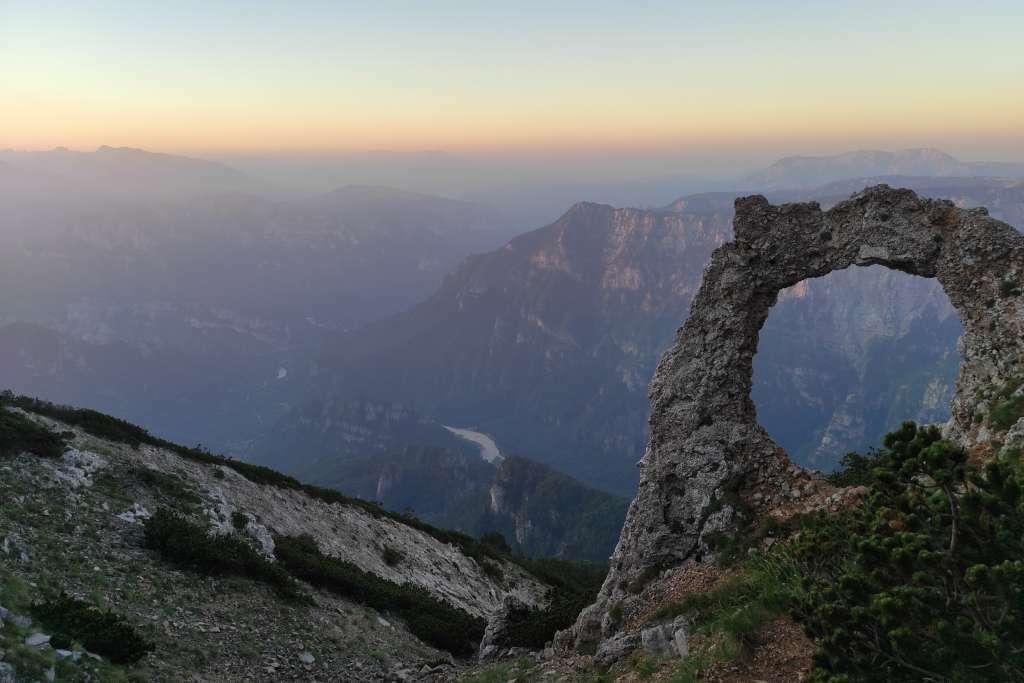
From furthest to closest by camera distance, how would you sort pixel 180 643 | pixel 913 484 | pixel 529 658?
pixel 529 658 → pixel 180 643 → pixel 913 484

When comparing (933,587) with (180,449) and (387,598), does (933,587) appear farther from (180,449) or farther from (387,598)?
(180,449)

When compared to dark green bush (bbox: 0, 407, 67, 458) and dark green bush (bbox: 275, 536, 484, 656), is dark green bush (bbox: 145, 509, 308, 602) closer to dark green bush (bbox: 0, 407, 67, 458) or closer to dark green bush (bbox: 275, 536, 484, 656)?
dark green bush (bbox: 275, 536, 484, 656)

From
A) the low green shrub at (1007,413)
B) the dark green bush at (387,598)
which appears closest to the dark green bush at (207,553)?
the dark green bush at (387,598)

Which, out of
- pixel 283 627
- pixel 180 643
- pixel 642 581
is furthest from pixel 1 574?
pixel 642 581

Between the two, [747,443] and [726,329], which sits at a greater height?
[726,329]

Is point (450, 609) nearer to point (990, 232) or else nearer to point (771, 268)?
point (771, 268)

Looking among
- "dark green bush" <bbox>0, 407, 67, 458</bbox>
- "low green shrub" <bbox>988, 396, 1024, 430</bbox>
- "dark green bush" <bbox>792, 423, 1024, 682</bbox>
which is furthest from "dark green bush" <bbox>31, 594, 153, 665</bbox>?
"low green shrub" <bbox>988, 396, 1024, 430</bbox>
